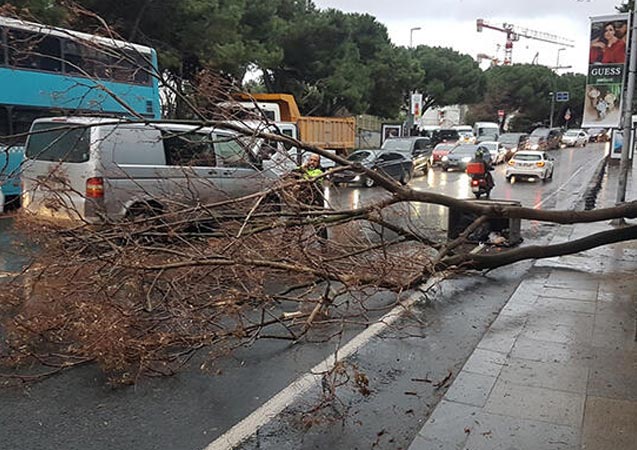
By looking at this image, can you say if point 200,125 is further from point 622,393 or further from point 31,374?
point 622,393

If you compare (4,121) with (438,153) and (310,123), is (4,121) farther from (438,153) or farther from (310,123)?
(438,153)

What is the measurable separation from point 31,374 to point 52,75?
1136 cm

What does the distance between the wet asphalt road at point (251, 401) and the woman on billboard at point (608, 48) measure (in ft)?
35.8

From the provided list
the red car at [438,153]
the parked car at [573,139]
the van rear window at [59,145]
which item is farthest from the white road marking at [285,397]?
the parked car at [573,139]

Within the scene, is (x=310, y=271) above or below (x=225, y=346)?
above

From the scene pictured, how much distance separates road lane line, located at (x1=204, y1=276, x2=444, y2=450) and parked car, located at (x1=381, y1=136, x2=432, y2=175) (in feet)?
74.4

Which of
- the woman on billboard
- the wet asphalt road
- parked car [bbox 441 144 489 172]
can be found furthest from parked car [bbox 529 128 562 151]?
the wet asphalt road

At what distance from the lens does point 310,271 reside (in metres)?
4.88

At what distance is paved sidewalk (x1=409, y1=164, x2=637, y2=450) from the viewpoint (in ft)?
12.4

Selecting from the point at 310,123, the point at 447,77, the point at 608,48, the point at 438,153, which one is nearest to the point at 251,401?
the point at 608,48

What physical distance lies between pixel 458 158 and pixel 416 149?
9.77ft

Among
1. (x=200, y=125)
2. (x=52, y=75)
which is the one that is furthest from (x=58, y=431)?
(x=52, y=75)

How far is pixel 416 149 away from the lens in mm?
28844

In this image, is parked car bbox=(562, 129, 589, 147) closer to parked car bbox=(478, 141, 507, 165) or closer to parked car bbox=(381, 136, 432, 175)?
parked car bbox=(478, 141, 507, 165)
